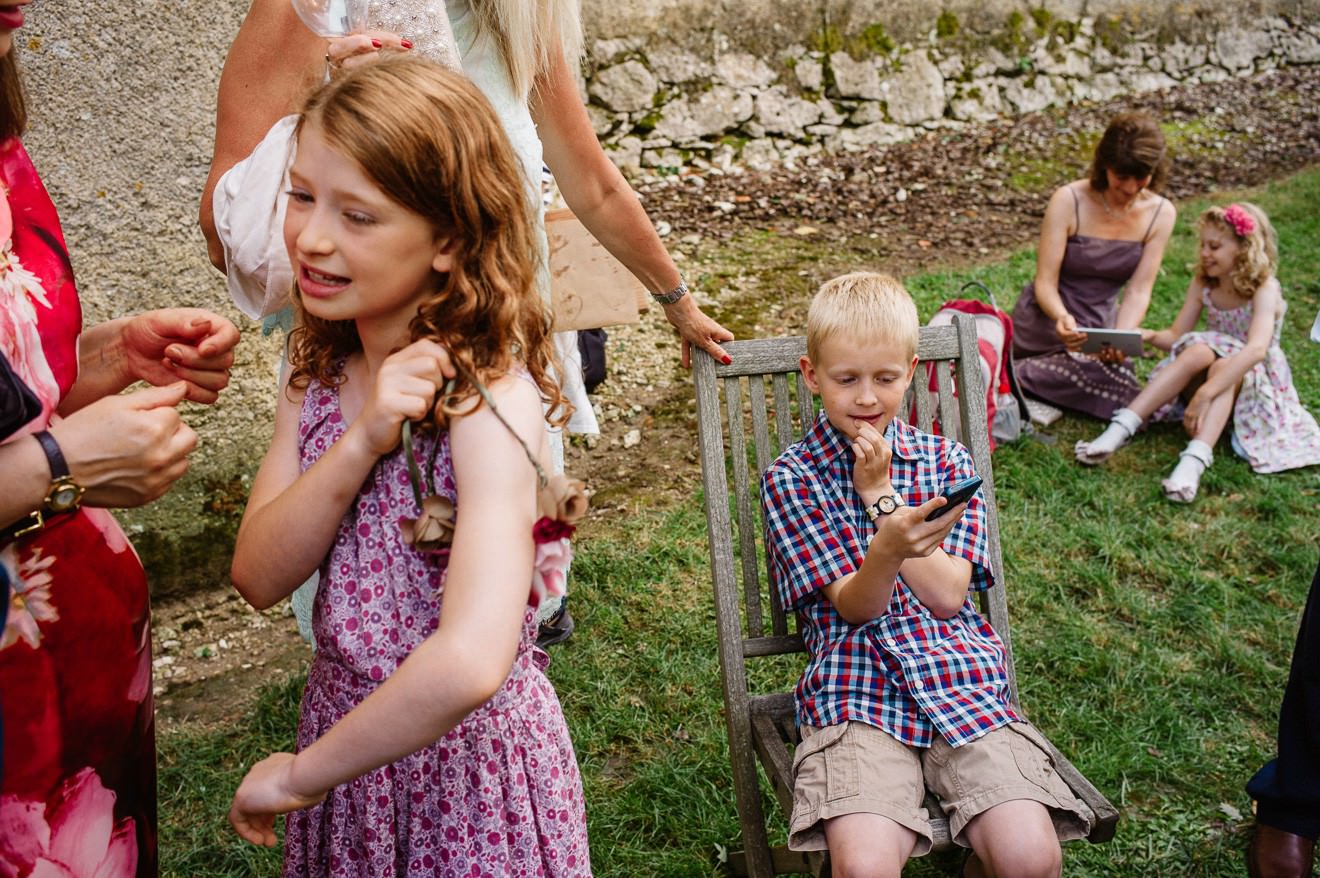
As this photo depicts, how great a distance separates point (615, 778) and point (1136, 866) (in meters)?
1.36

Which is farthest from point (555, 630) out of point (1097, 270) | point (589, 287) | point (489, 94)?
point (1097, 270)

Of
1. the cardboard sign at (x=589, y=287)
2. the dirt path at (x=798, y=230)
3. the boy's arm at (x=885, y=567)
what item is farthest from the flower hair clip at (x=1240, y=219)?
the boy's arm at (x=885, y=567)

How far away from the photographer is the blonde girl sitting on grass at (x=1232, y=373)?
482 cm

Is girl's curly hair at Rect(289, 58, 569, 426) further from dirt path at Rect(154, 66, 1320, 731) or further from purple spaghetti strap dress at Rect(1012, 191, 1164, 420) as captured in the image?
purple spaghetti strap dress at Rect(1012, 191, 1164, 420)

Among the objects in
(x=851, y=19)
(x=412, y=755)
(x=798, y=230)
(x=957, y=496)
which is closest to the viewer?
(x=412, y=755)

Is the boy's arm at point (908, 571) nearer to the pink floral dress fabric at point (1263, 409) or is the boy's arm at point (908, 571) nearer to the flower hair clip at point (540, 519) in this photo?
the flower hair clip at point (540, 519)

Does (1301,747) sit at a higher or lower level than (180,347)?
lower

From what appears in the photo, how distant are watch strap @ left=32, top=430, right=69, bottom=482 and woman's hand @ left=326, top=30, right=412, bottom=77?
25.8 inches

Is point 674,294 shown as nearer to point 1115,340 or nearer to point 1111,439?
point 1111,439

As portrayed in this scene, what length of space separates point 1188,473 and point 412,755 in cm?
399

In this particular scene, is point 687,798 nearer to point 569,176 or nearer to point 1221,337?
point 569,176

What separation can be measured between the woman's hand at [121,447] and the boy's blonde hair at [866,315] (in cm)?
138

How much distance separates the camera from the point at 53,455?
1371 millimetres

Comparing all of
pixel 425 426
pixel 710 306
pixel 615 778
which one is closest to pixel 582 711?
pixel 615 778
